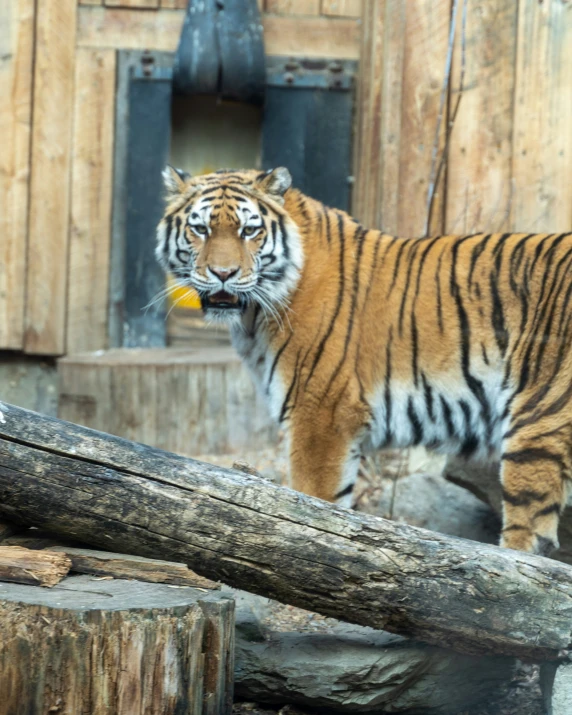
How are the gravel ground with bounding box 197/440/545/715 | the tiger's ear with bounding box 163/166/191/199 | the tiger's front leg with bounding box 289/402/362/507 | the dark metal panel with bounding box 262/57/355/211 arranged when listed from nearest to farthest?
the gravel ground with bounding box 197/440/545/715 → the tiger's front leg with bounding box 289/402/362/507 → the tiger's ear with bounding box 163/166/191/199 → the dark metal panel with bounding box 262/57/355/211

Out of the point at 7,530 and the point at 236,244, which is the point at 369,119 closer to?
the point at 236,244

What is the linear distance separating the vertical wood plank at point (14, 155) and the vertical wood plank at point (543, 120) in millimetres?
2959

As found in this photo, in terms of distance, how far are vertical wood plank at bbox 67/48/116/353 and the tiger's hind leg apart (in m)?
3.46

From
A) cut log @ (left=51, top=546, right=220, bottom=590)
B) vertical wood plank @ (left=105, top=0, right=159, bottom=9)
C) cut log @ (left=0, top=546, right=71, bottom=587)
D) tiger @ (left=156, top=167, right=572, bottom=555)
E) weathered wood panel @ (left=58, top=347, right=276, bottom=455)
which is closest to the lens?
cut log @ (left=0, top=546, right=71, bottom=587)

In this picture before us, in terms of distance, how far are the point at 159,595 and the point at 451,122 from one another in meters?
3.86

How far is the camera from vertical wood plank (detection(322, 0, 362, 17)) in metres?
6.48

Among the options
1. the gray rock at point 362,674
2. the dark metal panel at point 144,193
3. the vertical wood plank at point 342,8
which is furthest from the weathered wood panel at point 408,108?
the gray rock at point 362,674

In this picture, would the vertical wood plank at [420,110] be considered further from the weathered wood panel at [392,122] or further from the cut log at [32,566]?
the cut log at [32,566]

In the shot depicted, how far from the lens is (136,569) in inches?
116

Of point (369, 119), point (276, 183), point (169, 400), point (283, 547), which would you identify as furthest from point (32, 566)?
point (369, 119)

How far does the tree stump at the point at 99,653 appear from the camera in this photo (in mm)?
2555

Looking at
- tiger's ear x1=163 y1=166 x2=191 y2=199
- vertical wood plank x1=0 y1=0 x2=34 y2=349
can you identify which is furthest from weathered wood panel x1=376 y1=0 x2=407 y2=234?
vertical wood plank x1=0 y1=0 x2=34 y2=349

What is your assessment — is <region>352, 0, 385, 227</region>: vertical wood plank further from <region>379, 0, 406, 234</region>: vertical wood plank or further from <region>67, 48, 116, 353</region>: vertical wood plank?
<region>67, 48, 116, 353</region>: vertical wood plank

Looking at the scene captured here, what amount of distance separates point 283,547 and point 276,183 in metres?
2.07
